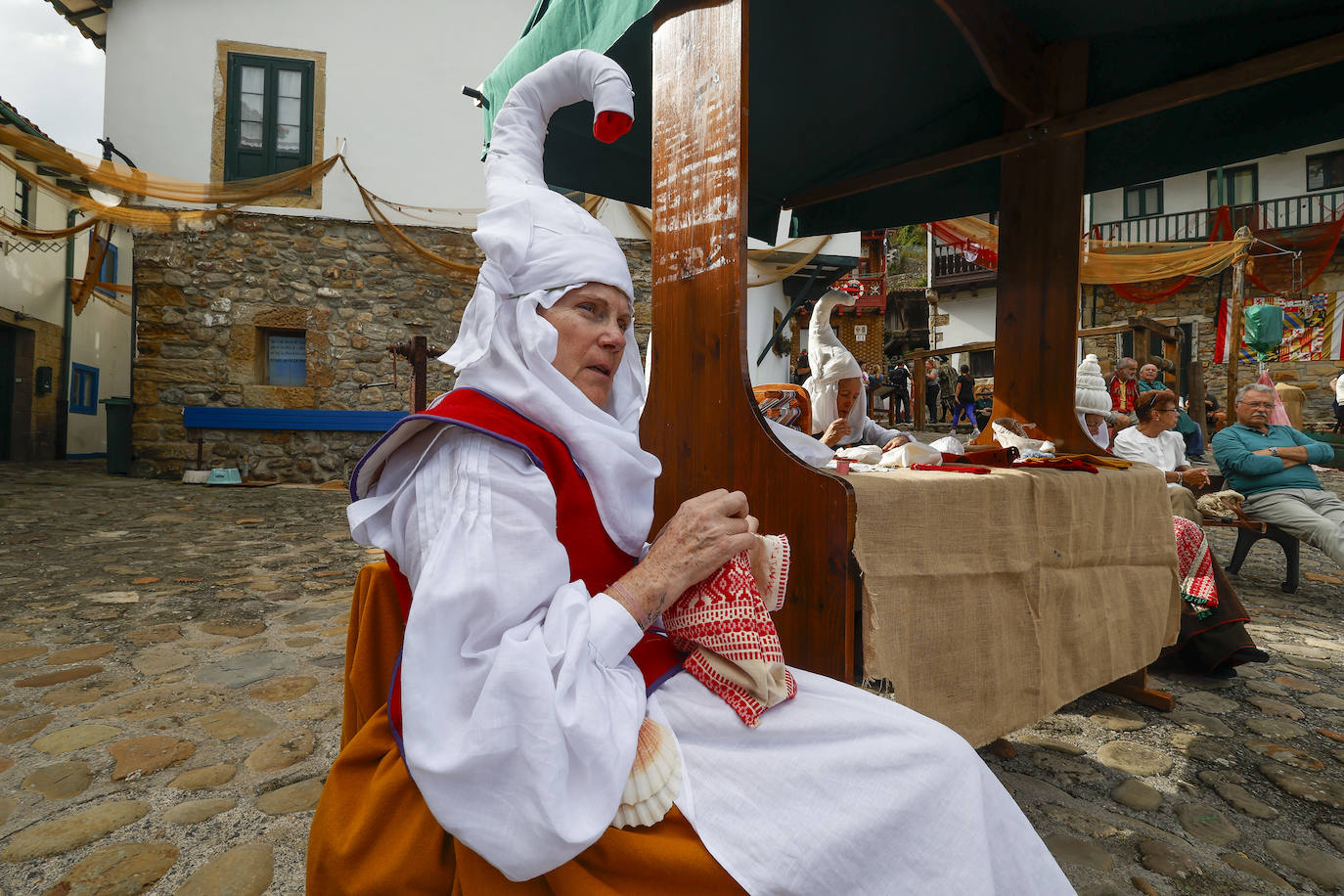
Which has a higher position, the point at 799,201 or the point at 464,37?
the point at 464,37

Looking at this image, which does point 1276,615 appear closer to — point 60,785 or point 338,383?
point 60,785

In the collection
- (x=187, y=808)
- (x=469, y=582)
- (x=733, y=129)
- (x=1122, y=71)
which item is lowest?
(x=187, y=808)

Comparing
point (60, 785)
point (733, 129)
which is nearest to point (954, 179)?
point (733, 129)

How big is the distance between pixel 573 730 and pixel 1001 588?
1.37 m

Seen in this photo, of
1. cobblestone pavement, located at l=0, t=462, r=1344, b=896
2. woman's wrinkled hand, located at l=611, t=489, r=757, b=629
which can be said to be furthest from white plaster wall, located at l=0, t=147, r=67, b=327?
woman's wrinkled hand, located at l=611, t=489, r=757, b=629

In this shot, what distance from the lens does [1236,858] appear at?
5.92 ft

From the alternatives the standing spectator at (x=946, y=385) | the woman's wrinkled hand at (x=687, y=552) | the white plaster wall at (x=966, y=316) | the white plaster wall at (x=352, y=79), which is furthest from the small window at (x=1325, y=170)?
the woman's wrinkled hand at (x=687, y=552)

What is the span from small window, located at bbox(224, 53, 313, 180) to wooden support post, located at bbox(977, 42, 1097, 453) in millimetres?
9346

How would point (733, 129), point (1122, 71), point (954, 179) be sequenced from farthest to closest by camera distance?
point (954, 179)
point (1122, 71)
point (733, 129)

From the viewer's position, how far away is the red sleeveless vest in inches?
40.9

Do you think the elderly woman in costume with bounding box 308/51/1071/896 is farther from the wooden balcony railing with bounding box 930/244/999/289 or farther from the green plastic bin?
the wooden balcony railing with bounding box 930/244/999/289

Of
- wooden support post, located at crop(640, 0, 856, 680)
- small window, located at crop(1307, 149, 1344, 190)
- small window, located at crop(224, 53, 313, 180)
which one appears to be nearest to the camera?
wooden support post, located at crop(640, 0, 856, 680)

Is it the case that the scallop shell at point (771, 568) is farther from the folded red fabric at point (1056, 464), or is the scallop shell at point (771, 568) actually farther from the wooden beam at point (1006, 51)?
the wooden beam at point (1006, 51)

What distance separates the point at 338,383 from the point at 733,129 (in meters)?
9.11
